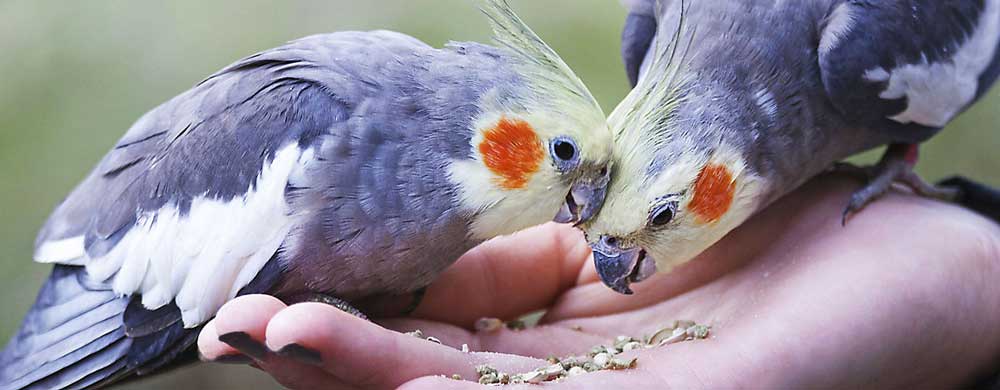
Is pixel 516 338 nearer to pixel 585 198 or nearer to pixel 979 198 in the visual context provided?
pixel 585 198

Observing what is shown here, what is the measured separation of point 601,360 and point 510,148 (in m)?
0.46

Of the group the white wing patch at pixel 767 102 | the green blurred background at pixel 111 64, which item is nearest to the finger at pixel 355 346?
the white wing patch at pixel 767 102

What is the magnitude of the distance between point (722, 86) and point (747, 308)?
1.66ft

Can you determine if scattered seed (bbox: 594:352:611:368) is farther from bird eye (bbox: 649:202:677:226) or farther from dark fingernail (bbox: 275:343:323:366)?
dark fingernail (bbox: 275:343:323:366)

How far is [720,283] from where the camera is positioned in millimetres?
2121

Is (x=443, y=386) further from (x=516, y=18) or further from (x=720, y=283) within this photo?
(x=720, y=283)

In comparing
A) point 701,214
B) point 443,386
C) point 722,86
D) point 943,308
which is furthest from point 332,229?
point 943,308

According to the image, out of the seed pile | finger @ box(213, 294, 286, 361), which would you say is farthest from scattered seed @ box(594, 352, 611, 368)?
finger @ box(213, 294, 286, 361)

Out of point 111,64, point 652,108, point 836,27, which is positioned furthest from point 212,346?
point 111,64

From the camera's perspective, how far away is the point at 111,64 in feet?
9.66

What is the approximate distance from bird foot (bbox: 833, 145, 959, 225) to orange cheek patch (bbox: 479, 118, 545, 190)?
2.94ft

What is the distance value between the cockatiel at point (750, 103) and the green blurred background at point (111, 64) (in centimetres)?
89

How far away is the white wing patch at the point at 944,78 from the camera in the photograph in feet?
6.40

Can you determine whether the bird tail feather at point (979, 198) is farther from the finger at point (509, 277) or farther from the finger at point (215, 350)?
the finger at point (215, 350)
